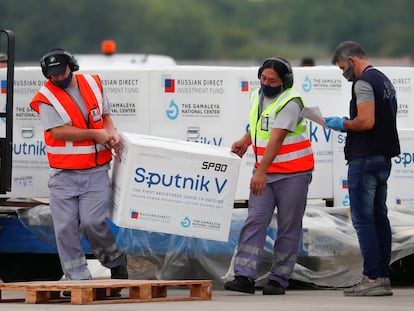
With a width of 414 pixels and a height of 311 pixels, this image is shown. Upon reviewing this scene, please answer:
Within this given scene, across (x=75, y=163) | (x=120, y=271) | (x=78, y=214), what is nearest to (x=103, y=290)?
(x=120, y=271)

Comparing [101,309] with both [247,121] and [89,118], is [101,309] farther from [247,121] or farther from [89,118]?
[247,121]

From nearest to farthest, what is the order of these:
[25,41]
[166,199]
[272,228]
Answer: [166,199] < [272,228] < [25,41]

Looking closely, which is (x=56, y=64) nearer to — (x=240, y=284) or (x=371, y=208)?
(x=240, y=284)

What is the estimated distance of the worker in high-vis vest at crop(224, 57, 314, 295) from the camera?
11164mm

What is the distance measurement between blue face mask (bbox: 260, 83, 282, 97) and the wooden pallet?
159 cm

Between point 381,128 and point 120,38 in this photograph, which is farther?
point 120,38

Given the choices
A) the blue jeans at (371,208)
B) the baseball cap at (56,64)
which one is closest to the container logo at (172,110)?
the baseball cap at (56,64)

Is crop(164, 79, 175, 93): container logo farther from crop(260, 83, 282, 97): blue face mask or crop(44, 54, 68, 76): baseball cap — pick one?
crop(44, 54, 68, 76): baseball cap

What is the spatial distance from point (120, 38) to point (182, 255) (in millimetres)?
109539

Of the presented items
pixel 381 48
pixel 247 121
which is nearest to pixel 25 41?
pixel 381 48

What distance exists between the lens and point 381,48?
126 metres

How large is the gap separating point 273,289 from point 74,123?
6.78 feet

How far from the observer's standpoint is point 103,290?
10680 millimetres

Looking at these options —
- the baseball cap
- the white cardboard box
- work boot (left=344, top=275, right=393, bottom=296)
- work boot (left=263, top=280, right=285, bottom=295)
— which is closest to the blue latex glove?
the white cardboard box
